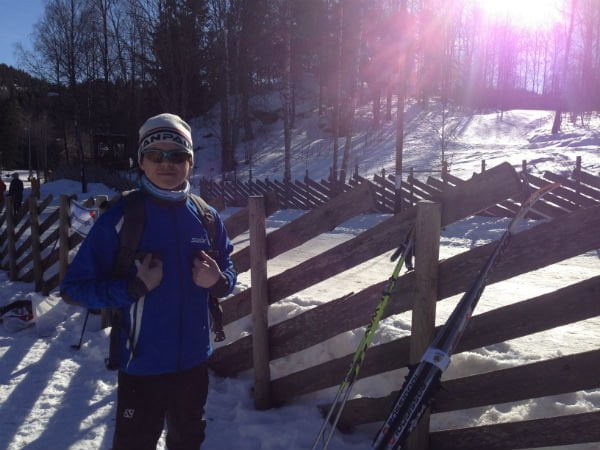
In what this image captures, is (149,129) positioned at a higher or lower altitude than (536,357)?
higher

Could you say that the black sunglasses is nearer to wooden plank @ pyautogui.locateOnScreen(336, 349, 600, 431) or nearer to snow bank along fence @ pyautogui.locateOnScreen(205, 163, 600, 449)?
snow bank along fence @ pyautogui.locateOnScreen(205, 163, 600, 449)

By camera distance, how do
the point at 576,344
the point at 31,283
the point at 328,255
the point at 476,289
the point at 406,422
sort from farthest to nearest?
the point at 31,283 → the point at 576,344 → the point at 328,255 → the point at 476,289 → the point at 406,422

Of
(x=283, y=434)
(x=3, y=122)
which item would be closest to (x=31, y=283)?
(x=283, y=434)

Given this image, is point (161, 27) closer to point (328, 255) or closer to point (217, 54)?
point (217, 54)

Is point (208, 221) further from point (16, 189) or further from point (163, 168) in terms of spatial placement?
point (16, 189)

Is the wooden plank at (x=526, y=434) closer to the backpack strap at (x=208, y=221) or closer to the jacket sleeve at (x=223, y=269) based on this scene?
the jacket sleeve at (x=223, y=269)

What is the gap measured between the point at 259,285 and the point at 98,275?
1.42 meters

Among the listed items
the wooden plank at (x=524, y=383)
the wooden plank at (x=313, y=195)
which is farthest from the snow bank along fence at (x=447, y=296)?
the wooden plank at (x=313, y=195)

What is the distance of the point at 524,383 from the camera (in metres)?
2.31

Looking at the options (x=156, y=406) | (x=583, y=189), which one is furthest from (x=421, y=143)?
(x=156, y=406)

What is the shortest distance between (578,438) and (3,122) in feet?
240

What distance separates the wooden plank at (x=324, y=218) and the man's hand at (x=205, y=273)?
39.3 inches

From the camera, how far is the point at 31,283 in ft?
23.9

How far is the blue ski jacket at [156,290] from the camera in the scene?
197cm
